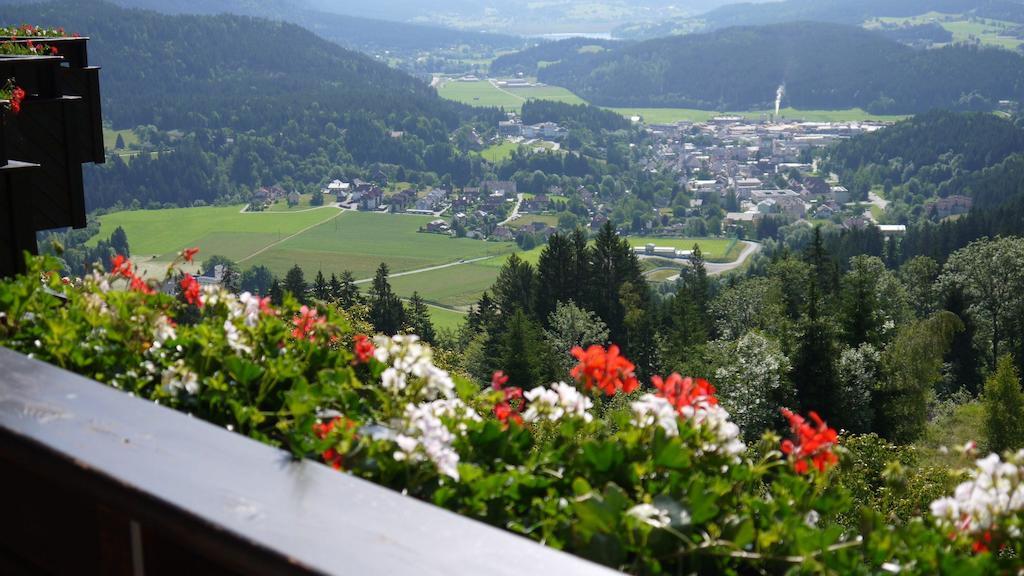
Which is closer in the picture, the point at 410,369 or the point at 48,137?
the point at 410,369

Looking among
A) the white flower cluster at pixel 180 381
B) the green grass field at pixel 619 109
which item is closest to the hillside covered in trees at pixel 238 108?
the green grass field at pixel 619 109

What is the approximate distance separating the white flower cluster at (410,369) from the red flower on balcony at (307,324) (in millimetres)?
130

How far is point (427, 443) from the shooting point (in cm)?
117

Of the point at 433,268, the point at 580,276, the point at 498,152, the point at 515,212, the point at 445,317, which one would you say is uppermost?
the point at 580,276

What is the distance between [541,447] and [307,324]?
455mm

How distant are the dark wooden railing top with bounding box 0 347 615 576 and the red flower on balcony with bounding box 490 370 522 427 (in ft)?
1.26

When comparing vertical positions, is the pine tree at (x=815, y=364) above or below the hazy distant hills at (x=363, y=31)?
below

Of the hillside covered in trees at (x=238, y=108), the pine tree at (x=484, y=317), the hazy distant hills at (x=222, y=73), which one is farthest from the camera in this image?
the hazy distant hills at (x=222, y=73)

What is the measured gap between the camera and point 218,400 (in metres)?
1.41

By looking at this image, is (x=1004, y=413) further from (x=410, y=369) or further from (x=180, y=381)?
(x=180, y=381)

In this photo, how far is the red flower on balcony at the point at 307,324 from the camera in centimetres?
158

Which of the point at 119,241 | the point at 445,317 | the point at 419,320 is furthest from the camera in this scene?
the point at 119,241

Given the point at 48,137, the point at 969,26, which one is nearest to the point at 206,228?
the point at 48,137

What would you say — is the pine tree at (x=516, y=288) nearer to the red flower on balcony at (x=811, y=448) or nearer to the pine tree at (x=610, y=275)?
the pine tree at (x=610, y=275)
